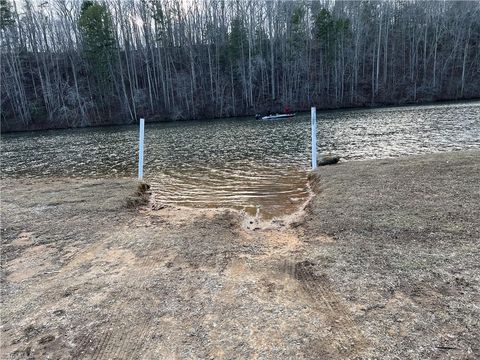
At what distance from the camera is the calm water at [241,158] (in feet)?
33.2

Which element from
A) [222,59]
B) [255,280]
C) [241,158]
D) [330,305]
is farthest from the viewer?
[222,59]

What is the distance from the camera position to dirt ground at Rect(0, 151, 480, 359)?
10.7ft

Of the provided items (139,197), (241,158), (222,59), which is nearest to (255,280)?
(139,197)

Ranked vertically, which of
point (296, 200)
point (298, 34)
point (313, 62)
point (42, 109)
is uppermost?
point (298, 34)

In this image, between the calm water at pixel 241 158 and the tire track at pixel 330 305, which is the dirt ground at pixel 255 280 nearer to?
the tire track at pixel 330 305

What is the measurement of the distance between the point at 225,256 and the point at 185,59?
2010 inches

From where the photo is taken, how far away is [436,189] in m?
7.13

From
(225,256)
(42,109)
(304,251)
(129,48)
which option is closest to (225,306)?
(225,256)

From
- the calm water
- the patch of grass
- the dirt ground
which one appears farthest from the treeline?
the dirt ground

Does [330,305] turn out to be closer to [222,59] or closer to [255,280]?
[255,280]

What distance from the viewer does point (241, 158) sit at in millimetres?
15688

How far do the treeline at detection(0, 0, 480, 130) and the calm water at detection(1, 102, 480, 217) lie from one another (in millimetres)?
23266

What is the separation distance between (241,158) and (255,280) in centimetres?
1148

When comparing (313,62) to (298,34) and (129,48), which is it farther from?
(129,48)
